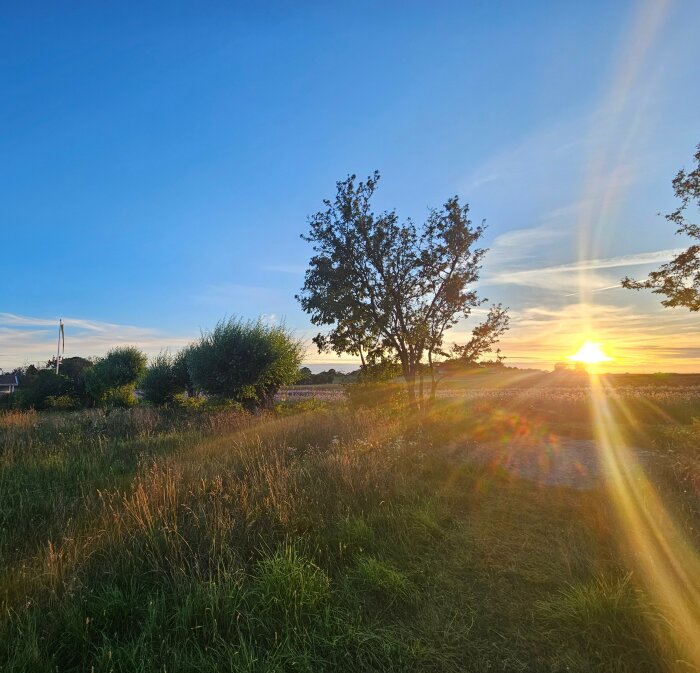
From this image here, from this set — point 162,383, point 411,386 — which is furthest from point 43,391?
point 411,386

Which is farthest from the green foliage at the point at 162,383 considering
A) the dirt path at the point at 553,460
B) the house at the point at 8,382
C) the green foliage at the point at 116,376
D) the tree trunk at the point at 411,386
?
the house at the point at 8,382

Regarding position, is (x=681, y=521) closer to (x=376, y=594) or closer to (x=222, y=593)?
(x=376, y=594)

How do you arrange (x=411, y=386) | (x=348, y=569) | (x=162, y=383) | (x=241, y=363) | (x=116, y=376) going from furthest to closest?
(x=116, y=376)
(x=162, y=383)
(x=241, y=363)
(x=411, y=386)
(x=348, y=569)

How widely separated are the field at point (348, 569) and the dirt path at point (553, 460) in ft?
0.74

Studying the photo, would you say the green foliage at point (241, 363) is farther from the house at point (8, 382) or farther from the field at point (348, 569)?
the house at point (8, 382)

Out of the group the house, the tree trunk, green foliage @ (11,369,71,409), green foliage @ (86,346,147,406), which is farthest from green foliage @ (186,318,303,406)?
the house

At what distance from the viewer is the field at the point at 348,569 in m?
3.17

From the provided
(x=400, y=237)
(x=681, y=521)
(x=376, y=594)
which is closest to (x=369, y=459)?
(x=376, y=594)

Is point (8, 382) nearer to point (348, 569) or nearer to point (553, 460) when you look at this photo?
point (553, 460)

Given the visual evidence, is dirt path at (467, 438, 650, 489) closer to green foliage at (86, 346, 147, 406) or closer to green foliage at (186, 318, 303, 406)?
green foliage at (186, 318, 303, 406)

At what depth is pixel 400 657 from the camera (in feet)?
10.3

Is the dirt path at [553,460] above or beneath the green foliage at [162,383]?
beneath

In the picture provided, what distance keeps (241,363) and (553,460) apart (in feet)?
50.4

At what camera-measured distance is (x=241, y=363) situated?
20.5m
